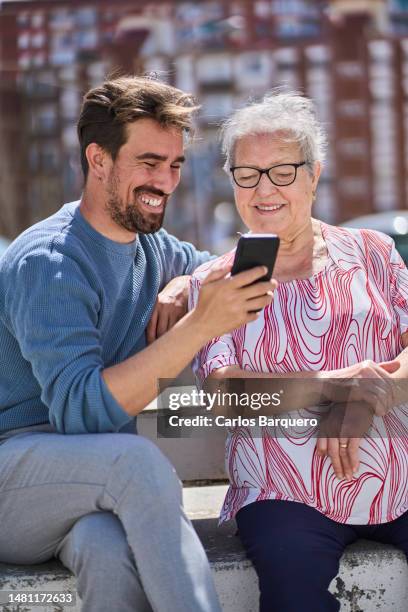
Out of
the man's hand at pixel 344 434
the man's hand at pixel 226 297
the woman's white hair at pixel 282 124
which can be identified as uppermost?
the woman's white hair at pixel 282 124

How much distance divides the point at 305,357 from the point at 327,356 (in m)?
0.04

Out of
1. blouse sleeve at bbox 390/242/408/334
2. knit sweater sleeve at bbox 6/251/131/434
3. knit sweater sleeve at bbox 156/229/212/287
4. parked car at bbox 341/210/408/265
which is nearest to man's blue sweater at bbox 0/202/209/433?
knit sweater sleeve at bbox 6/251/131/434

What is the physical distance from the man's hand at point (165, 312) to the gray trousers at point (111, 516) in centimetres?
38

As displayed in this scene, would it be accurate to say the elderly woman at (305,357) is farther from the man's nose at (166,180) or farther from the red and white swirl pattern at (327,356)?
the man's nose at (166,180)

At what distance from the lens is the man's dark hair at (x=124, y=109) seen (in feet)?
5.71

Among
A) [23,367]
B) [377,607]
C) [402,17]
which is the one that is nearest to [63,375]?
[23,367]

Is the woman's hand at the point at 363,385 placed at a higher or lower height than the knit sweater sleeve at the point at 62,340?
lower

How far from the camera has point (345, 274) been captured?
1830 millimetres

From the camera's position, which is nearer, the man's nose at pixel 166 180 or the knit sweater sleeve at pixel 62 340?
the knit sweater sleeve at pixel 62 340

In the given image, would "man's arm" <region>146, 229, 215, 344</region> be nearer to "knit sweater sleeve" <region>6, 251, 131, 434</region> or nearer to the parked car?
"knit sweater sleeve" <region>6, 251, 131, 434</region>

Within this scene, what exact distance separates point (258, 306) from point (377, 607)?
0.62m

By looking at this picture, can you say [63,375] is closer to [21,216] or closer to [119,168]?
[119,168]

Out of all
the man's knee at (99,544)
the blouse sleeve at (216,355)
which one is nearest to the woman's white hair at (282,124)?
the blouse sleeve at (216,355)

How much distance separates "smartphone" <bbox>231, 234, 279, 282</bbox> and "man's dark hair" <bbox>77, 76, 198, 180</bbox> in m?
0.35
